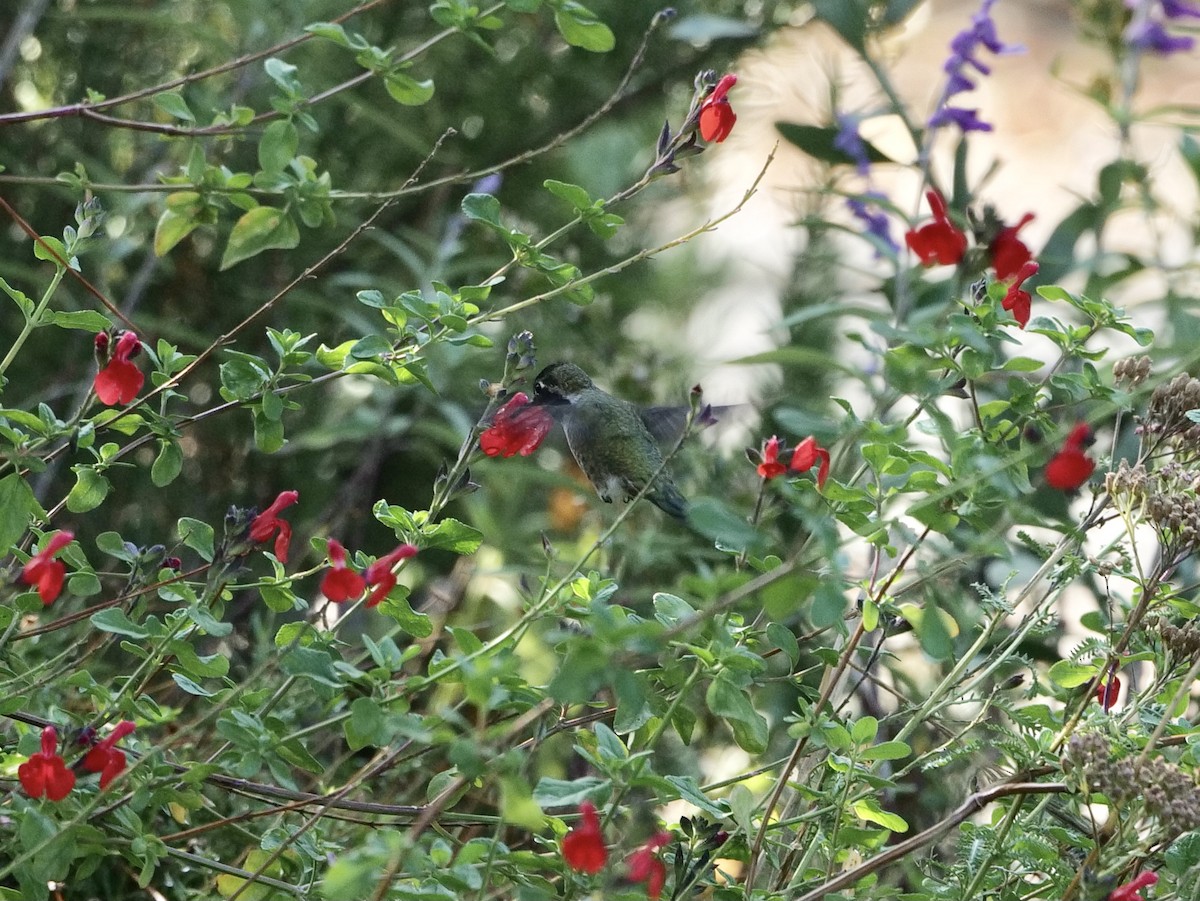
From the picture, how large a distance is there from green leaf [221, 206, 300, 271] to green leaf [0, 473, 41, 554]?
0.34m

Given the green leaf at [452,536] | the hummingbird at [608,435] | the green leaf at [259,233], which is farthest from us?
the hummingbird at [608,435]

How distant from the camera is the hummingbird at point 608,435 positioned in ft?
5.93

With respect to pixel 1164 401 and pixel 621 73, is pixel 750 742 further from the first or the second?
pixel 621 73

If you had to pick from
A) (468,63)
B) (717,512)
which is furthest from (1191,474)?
(468,63)

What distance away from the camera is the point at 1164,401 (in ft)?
3.96

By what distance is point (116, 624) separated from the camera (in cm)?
111

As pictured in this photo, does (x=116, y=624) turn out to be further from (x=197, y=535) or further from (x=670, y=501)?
(x=670, y=501)

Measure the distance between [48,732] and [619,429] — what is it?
0.95 meters

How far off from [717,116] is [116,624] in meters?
0.70

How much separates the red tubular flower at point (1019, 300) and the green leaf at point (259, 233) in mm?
693

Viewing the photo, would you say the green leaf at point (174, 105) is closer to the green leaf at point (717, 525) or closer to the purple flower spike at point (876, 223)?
the green leaf at point (717, 525)

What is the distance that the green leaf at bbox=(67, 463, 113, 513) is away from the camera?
1.21m

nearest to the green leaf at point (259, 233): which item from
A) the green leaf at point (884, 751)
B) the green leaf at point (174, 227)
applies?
the green leaf at point (174, 227)

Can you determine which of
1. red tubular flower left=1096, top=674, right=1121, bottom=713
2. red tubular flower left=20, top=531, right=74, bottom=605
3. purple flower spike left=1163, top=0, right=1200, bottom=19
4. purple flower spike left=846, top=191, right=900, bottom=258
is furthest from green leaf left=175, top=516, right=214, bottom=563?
purple flower spike left=1163, top=0, right=1200, bottom=19
